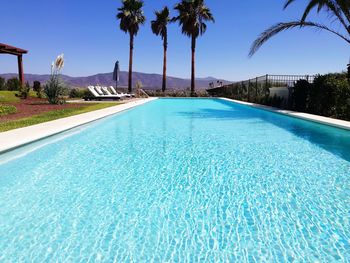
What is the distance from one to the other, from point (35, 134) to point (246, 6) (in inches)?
850

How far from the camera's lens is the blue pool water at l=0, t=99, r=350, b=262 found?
Answer: 2.84 meters

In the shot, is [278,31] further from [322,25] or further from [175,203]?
[175,203]

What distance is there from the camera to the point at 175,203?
3994mm

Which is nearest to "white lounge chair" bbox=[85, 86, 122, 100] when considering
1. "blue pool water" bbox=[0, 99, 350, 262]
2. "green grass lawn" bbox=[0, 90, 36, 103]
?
"green grass lawn" bbox=[0, 90, 36, 103]

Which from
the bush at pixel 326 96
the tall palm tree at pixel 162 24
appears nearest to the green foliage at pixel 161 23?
the tall palm tree at pixel 162 24

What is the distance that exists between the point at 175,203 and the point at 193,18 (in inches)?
1315

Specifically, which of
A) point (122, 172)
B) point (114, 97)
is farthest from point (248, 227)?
point (114, 97)

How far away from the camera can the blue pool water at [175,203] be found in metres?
2.84

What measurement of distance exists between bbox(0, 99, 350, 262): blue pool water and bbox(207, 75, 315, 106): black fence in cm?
952

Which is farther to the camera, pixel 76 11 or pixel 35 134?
pixel 76 11

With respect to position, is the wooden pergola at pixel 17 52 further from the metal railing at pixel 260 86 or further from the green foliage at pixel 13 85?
the metal railing at pixel 260 86

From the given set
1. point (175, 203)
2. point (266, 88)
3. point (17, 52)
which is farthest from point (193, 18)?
point (175, 203)

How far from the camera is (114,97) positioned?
23.5 meters

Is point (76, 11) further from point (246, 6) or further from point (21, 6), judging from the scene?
point (246, 6)
